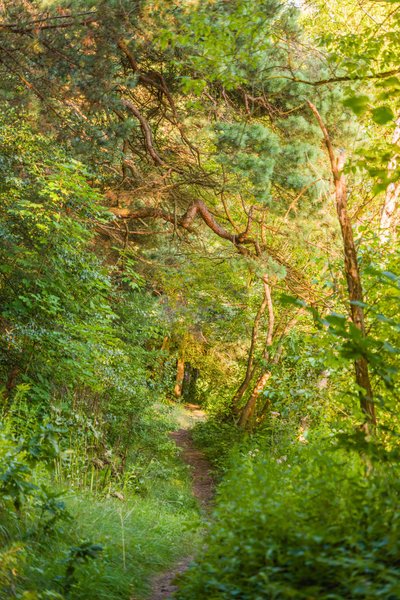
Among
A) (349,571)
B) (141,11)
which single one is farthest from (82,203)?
(349,571)

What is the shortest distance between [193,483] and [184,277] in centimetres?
549

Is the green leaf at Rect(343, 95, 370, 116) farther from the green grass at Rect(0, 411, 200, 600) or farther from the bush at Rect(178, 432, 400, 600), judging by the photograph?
the green grass at Rect(0, 411, 200, 600)

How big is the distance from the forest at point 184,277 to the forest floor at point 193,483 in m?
0.06

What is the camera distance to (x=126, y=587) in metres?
5.50

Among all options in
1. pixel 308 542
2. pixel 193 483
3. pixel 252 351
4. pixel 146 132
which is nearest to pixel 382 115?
pixel 308 542

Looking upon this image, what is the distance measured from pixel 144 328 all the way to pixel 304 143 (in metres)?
5.16

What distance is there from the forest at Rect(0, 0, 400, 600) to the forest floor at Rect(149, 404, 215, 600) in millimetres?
61

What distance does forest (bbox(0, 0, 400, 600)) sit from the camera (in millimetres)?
4375

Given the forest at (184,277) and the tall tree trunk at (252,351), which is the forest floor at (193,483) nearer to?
the forest at (184,277)

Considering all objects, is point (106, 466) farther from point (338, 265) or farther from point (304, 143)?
point (304, 143)

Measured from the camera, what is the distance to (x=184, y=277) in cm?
1866

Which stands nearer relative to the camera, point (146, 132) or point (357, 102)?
point (357, 102)

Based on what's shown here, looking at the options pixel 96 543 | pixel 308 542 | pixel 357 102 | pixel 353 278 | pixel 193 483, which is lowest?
pixel 96 543

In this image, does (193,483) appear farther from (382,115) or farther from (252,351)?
(382,115)
